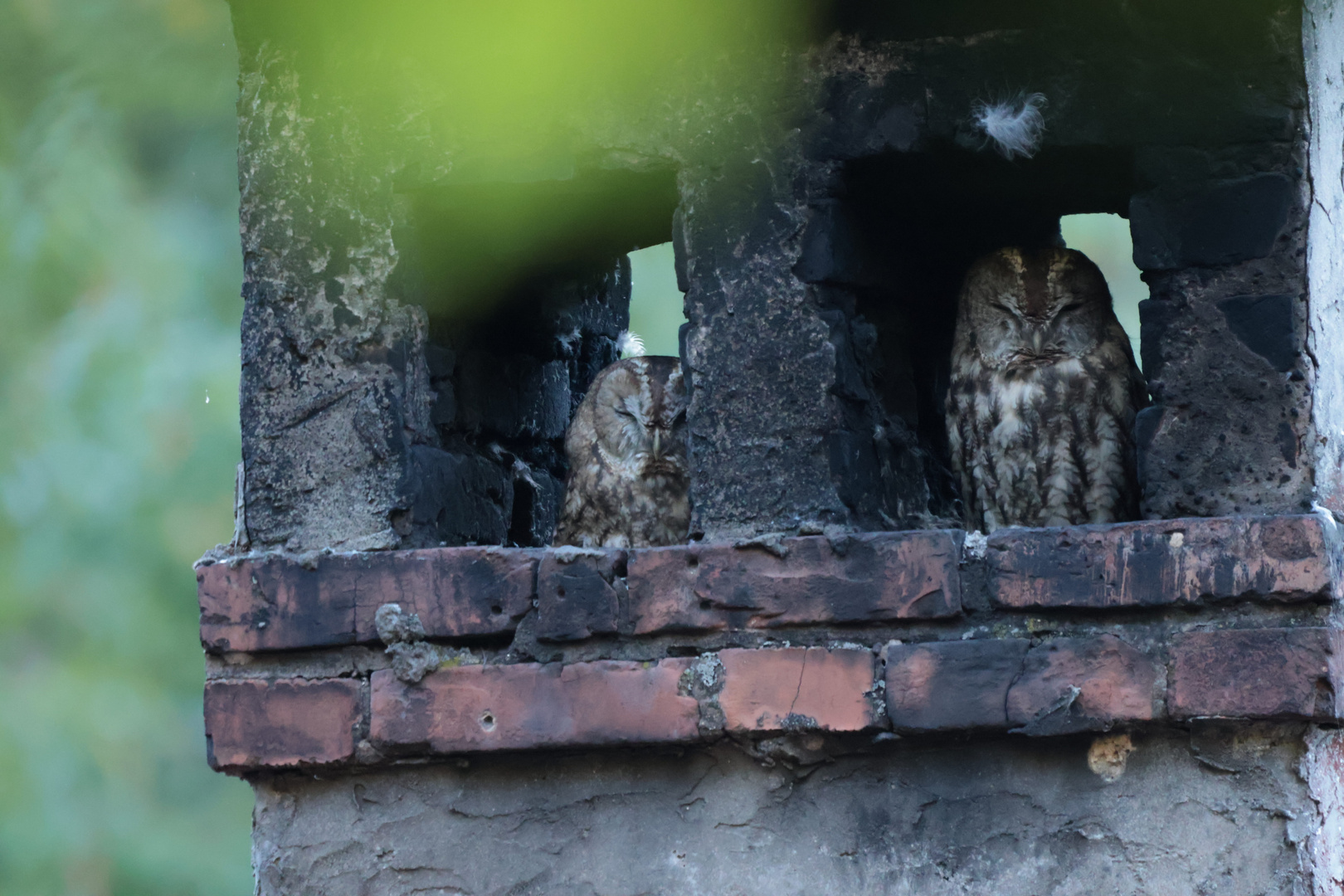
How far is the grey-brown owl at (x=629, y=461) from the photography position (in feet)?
8.77

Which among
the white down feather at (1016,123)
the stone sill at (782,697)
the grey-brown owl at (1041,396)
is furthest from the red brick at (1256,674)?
the white down feather at (1016,123)

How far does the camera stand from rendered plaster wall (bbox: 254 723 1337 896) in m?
1.84

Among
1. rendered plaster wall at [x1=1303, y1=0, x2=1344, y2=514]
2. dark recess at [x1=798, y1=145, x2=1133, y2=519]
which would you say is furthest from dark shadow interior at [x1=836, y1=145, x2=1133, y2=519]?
rendered plaster wall at [x1=1303, y1=0, x2=1344, y2=514]

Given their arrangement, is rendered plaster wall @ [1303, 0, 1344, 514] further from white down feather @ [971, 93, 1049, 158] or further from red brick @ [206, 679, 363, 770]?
red brick @ [206, 679, 363, 770]

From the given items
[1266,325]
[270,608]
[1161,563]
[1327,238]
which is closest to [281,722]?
[270,608]

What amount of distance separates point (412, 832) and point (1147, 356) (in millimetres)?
1167

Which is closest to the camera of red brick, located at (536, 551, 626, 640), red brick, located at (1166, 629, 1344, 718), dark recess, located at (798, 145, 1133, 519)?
red brick, located at (1166, 629, 1344, 718)

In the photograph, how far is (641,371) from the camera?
9.48 feet

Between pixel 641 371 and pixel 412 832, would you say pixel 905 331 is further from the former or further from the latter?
pixel 412 832

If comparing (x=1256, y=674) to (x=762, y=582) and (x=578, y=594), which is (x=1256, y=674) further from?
(x=578, y=594)

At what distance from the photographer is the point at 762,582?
197 centimetres

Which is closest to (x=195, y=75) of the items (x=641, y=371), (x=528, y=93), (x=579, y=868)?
(x=641, y=371)

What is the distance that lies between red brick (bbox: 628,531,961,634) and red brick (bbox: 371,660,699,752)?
79mm

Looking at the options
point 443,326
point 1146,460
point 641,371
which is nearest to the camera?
point 1146,460
